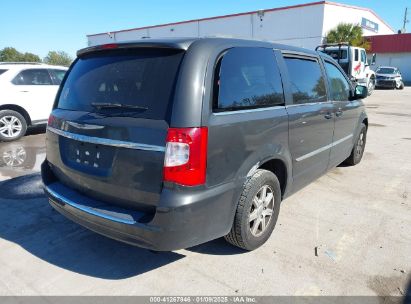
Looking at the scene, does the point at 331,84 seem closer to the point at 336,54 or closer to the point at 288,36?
the point at 336,54

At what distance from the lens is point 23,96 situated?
8156mm

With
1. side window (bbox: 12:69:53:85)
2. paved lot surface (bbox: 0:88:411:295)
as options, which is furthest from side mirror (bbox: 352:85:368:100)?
side window (bbox: 12:69:53:85)

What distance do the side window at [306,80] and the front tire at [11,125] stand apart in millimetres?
6853

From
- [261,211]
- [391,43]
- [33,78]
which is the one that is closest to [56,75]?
[33,78]

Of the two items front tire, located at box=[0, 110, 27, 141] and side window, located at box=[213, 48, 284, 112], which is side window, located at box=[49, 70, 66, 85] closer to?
front tire, located at box=[0, 110, 27, 141]

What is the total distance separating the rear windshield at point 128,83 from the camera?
2514 millimetres

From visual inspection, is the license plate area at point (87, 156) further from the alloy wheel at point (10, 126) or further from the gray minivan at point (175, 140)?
the alloy wheel at point (10, 126)

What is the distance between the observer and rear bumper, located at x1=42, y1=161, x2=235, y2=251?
2426 millimetres

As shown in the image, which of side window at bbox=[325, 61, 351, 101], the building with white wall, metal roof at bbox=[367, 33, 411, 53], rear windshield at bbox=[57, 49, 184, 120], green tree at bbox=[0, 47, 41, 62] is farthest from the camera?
green tree at bbox=[0, 47, 41, 62]

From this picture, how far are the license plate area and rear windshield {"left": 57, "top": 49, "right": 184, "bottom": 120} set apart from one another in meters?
0.28

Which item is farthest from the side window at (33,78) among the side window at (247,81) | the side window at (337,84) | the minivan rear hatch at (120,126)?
the side window at (247,81)

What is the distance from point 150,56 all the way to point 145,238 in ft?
4.37

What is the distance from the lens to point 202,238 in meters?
2.64

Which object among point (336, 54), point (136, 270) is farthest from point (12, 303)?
point (336, 54)
